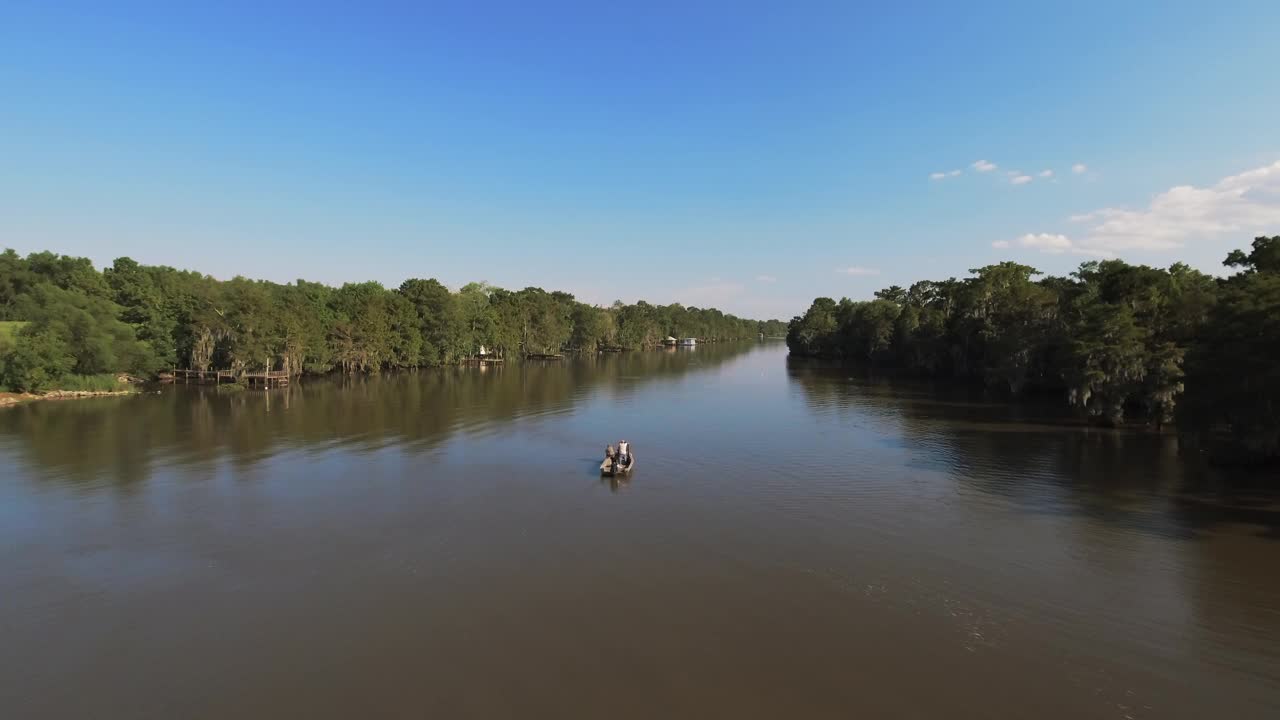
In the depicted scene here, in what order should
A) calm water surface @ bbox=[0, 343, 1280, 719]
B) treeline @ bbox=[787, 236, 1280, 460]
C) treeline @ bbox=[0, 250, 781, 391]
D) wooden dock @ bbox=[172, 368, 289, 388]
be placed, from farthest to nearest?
wooden dock @ bbox=[172, 368, 289, 388]
treeline @ bbox=[0, 250, 781, 391]
treeline @ bbox=[787, 236, 1280, 460]
calm water surface @ bbox=[0, 343, 1280, 719]

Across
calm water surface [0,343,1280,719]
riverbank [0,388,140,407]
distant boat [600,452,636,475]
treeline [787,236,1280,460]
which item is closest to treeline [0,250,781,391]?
riverbank [0,388,140,407]

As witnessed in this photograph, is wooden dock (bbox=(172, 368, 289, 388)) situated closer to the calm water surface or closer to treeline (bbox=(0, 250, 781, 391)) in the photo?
treeline (bbox=(0, 250, 781, 391))

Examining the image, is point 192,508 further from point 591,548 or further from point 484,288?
point 484,288

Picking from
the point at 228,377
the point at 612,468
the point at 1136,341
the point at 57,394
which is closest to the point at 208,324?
the point at 228,377

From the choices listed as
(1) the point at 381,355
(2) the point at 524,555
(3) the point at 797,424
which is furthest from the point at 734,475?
(1) the point at 381,355

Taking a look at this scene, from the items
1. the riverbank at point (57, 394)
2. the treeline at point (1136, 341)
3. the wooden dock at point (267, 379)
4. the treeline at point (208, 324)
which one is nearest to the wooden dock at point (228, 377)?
the wooden dock at point (267, 379)

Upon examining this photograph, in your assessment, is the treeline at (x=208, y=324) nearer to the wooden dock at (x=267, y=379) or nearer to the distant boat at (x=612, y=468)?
the wooden dock at (x=267, y=379)
